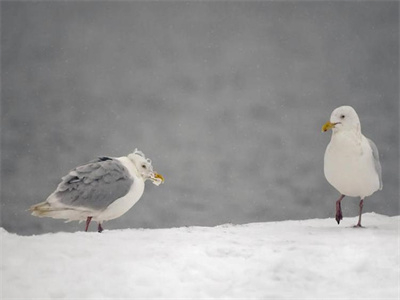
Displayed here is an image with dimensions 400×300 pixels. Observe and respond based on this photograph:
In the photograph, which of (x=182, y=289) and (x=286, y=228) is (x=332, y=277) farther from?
(x=286, y=228)

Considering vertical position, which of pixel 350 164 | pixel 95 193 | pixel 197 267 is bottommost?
pixel 197 267

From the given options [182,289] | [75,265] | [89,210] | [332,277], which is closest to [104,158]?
[89,210]

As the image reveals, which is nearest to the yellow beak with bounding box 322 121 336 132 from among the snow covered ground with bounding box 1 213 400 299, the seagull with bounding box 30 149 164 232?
the snow covered ground with bounding box 1 213 400 299

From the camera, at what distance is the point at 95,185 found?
333 cm

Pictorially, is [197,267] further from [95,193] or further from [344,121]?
[344,121]

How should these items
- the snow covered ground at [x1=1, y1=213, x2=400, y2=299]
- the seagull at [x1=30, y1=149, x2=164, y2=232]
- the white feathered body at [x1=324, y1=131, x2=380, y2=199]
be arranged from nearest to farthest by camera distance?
the snow covered ground at [x1=1, y1=213, x2=400, y2=299]
the seagull at [x1=30, y1=149, x2=164, y2=232]
the white feathered body at [x1=324, y1=131, x2=380, y2=199]

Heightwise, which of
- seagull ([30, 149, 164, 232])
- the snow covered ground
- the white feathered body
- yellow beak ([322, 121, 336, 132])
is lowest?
the snow covered ground

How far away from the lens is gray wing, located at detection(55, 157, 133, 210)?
3.31m

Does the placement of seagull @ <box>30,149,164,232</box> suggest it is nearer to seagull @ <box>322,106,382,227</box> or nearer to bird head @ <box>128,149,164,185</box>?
bird head @ <box>128,149,164,185</box>

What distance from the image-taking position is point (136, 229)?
11.6 feet

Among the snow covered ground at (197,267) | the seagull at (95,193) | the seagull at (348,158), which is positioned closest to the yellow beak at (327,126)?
the seagull at (348,158)

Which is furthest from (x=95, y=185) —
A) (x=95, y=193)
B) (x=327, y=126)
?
(x=327, y=126)

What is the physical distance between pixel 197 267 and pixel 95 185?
1.01m

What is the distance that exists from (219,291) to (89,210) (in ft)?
3.86
